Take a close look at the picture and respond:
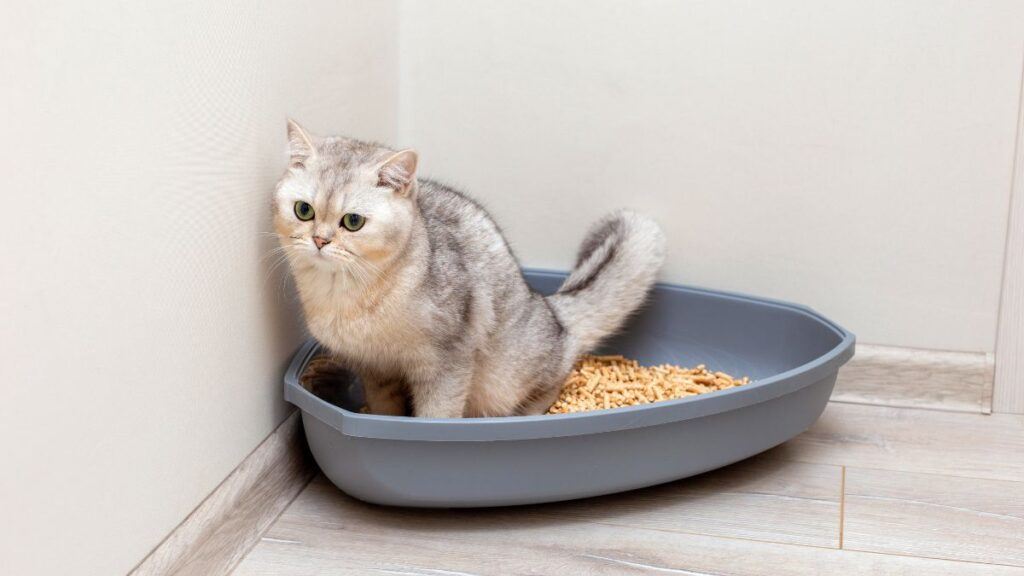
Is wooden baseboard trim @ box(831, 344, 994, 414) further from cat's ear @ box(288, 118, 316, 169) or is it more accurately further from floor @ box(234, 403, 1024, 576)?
cat's ear @ box(288, 118, 316, 169)

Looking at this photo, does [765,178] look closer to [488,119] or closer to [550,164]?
[550,164]

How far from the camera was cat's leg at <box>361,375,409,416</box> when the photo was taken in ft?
6.03

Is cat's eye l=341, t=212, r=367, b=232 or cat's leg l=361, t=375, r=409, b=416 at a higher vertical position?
cat's eye l=341, t=212, r=367, b=232

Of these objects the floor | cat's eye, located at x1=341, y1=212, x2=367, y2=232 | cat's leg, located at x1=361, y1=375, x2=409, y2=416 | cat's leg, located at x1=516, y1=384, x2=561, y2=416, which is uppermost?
cat's eye, located at x1=341, y1=212, x2=367, y2=232

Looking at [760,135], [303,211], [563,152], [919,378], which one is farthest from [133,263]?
[919,378]

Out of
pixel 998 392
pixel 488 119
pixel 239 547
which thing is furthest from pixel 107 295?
pixel 998 392

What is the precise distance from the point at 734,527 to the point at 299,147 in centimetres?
97

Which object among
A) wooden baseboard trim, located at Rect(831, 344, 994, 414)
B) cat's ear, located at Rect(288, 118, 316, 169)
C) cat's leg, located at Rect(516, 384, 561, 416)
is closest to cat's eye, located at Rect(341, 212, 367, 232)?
cat's ear, located at Rect(288, 118, 316, 169)

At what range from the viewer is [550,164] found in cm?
234

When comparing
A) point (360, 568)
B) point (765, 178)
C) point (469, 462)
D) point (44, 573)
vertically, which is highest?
point (765, 178)

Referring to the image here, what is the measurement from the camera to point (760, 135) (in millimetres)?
2230

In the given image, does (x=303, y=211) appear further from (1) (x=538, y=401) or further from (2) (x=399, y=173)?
(1) (x=538, y=401)

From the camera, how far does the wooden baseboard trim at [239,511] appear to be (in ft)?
4.76

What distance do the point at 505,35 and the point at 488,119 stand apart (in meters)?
0.19
